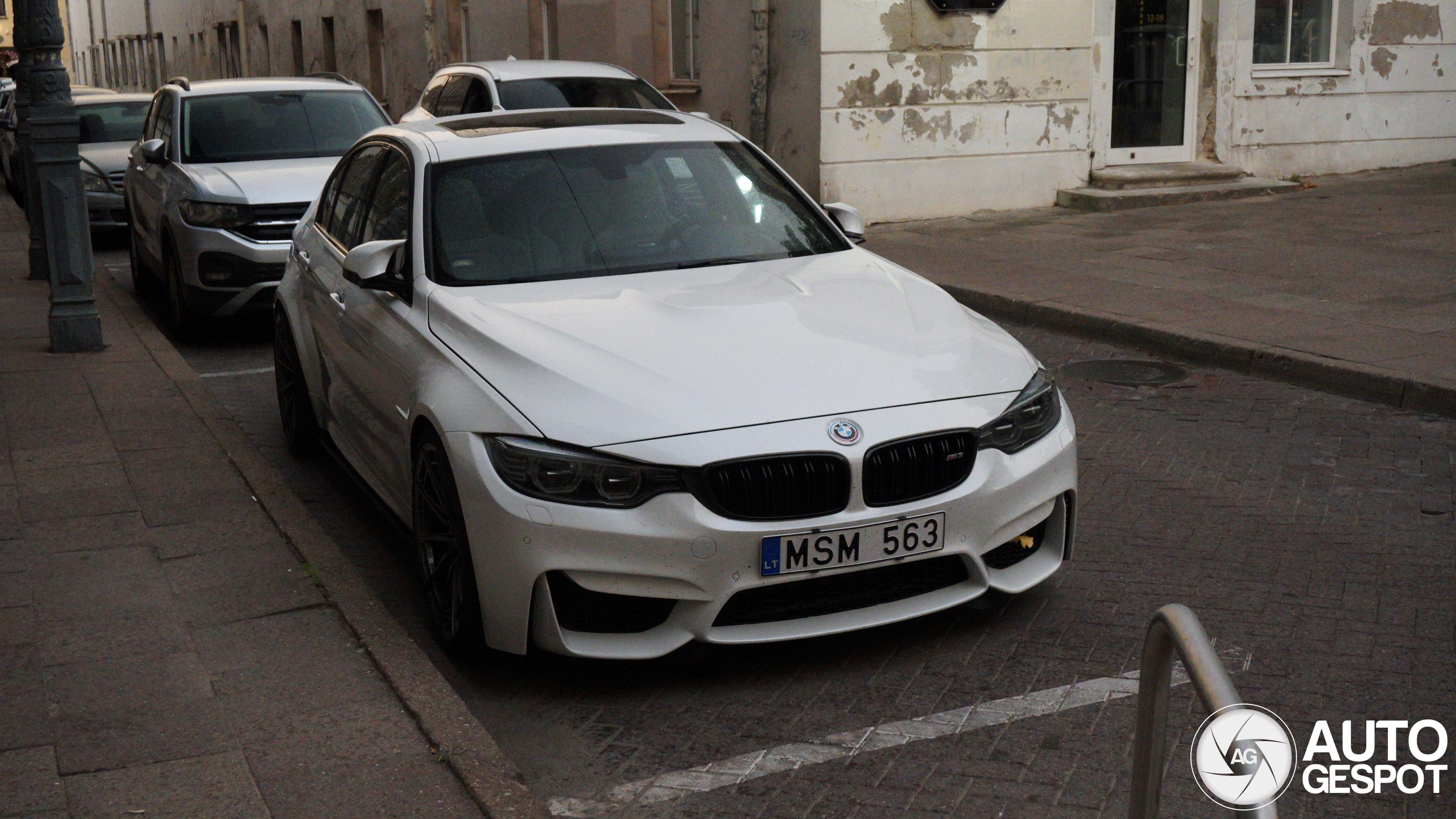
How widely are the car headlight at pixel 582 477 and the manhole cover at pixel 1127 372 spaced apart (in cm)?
469

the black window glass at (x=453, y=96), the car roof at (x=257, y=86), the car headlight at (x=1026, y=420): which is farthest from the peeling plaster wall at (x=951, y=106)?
the car headlight at (x=1026, y=420)

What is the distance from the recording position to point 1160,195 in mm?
15047

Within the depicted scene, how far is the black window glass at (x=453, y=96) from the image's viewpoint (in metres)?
13.9

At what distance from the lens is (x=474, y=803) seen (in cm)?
350

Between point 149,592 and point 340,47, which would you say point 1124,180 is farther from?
point 340,47

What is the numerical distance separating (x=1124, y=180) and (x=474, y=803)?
1315cm

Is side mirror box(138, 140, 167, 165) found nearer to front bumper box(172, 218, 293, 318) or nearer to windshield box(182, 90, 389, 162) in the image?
windshield box(182, 90, 389, 162)

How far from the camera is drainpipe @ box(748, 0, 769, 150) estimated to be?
50.4 feet

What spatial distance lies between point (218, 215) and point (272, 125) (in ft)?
5.21

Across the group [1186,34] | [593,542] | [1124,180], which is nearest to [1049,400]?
[593,542]

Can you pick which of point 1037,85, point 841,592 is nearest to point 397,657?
point 841,592

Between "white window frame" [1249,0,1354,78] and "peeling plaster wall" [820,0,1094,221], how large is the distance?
8.03 feet

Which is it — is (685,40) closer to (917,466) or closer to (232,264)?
(232,264)

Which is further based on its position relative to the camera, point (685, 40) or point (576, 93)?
point (685, 40)
